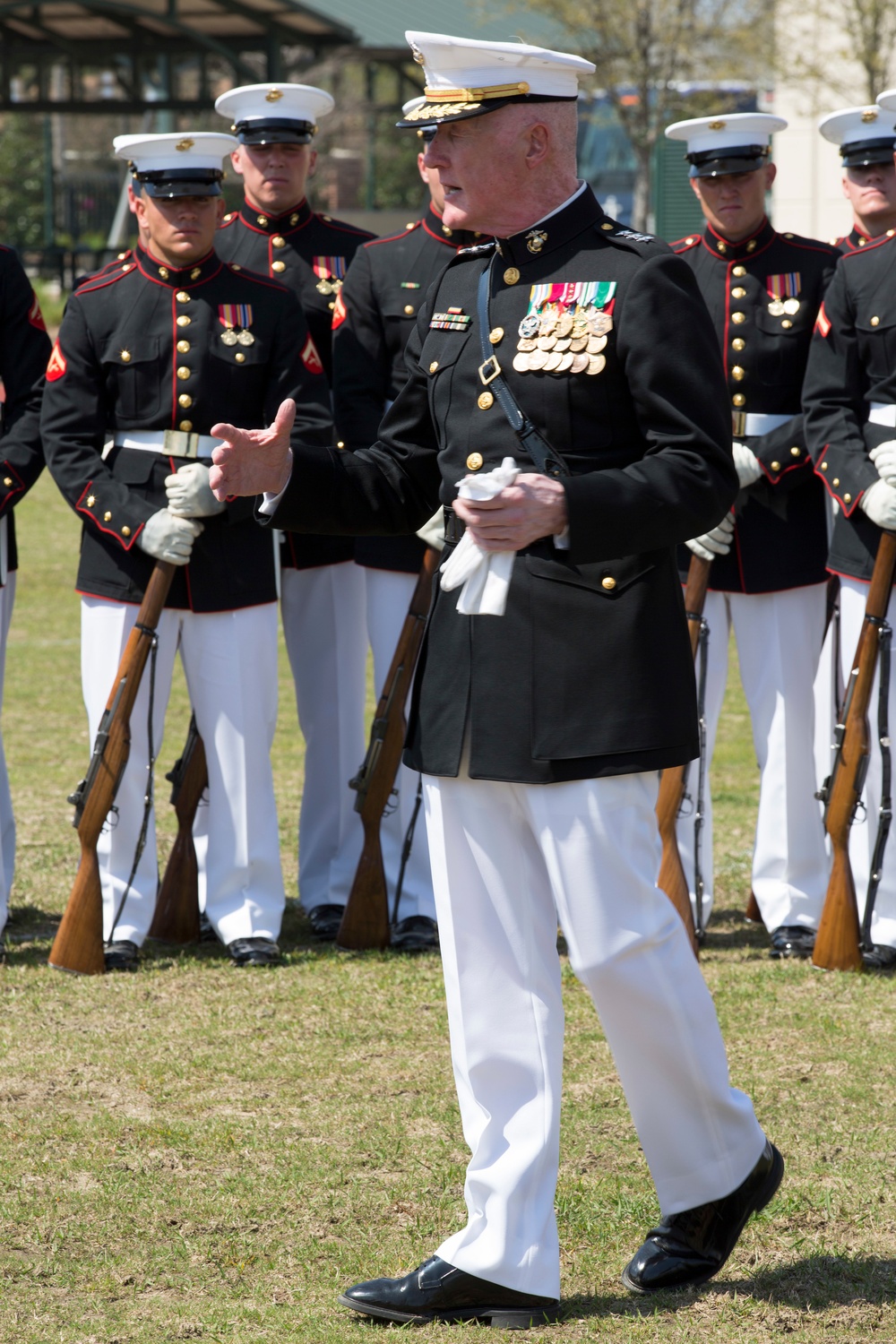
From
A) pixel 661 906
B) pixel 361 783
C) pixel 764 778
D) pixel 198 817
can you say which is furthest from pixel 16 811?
pixel 661 906

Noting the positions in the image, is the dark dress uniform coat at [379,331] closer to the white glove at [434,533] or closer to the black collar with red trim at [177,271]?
the white glove at [434,533]

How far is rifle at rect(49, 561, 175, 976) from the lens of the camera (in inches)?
205

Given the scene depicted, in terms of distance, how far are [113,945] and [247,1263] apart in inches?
81.6

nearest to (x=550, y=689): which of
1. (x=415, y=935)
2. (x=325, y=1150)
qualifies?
(x=325, y=1150)

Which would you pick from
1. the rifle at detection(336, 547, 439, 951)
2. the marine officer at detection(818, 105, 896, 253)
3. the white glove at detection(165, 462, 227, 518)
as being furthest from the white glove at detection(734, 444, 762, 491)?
the white glove at detection(165, 462, 227, 518)

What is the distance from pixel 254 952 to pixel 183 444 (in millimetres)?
→ 1533

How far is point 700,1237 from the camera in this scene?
127 inches

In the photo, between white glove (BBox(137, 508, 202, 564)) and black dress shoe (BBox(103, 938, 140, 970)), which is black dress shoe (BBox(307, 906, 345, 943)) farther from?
white glove (BBox(137, 508, 202, 564))

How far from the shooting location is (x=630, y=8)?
2200 cm

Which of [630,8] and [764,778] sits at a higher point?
[630,8]

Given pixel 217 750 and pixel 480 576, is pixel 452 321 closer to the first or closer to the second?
pixel 480 576

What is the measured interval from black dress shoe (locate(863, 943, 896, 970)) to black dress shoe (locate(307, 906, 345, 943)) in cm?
165

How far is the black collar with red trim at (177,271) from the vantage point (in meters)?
5.38

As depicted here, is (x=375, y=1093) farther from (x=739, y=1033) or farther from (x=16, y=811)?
(x=16, y=811)
